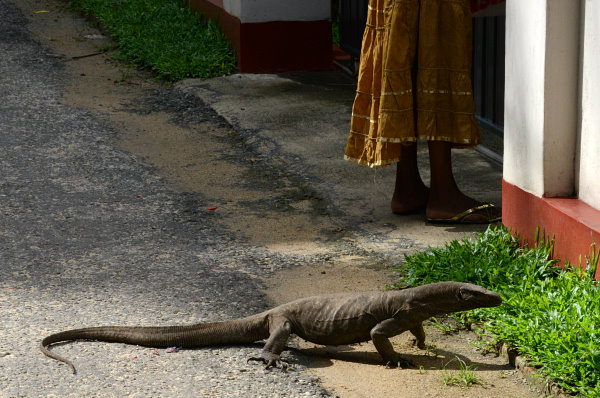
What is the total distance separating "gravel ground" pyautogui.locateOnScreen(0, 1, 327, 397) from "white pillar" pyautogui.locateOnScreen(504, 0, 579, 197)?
4.13 ft

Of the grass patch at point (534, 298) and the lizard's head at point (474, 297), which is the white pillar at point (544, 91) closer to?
the grass patch at point (534, 298)

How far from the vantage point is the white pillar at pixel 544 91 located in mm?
4188

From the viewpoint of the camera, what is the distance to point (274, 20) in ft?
29.0

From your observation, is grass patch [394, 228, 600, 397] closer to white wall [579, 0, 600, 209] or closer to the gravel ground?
white wall [579, 0, 600, 209]

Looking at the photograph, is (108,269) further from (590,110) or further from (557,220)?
(590,110)

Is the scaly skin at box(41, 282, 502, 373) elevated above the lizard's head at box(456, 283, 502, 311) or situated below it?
below

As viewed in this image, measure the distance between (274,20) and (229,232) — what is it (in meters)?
4.06

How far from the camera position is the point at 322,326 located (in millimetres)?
3750

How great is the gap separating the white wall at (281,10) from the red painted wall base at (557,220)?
4.59m

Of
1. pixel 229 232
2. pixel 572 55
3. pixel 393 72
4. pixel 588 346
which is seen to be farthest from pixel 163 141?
pixel 588 346

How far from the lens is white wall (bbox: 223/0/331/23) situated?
876 cm

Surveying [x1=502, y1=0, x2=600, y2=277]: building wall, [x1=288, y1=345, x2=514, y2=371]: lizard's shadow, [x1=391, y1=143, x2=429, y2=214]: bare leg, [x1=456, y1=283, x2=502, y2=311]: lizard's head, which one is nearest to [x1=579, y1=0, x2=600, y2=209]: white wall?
[x1=502, y1=0, x2=600, y2=277]: building wall

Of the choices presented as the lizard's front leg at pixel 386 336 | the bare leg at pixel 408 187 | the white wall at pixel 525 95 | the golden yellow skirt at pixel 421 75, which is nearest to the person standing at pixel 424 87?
the golden yellow skirt at pixel 421 75

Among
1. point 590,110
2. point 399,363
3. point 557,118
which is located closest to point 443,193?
point 557,118
